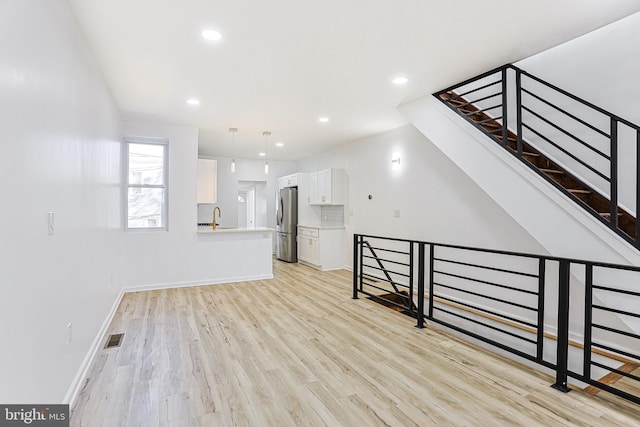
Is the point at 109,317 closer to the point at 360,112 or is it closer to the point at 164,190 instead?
the point at 164,190

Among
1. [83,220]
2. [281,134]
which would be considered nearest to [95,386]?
[83,220]

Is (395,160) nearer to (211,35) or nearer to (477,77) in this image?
(477,77)

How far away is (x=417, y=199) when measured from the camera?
508cm

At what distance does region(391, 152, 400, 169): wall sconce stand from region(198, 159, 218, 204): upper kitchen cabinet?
3157 mm

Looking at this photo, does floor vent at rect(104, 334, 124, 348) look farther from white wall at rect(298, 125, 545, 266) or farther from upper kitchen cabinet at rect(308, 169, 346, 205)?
upper kitchen cabinet at rect(308, 169, 346, 205)

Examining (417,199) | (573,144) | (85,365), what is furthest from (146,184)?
(573,144)

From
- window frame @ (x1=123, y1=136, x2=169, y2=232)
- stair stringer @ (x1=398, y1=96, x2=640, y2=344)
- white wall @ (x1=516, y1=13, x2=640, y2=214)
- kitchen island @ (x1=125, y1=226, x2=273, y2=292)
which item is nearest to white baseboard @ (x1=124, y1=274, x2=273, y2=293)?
kitchen island @ (x1=125, y1=226, x2=273, y2=292)

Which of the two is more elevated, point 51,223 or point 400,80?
point 400,80

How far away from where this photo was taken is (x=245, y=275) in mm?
5773

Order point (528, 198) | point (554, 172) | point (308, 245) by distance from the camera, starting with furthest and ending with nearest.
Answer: point (308, 245) < point (554, 172) < point (528, 198)

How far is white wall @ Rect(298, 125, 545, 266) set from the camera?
402 centimetres

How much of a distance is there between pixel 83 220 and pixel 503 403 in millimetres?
3316

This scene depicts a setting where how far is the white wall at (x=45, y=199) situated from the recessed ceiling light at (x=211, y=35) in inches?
34.7

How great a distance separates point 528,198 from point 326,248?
432 cm
